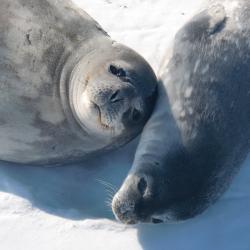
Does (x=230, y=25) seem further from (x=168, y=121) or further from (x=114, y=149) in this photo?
(x=114, y=149)

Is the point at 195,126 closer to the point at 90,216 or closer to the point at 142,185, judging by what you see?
the point at 142,185

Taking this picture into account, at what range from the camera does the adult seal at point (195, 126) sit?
11.2ft

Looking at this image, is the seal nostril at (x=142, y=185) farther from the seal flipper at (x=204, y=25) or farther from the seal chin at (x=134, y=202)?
the seal flipper at (x=204, y=25)

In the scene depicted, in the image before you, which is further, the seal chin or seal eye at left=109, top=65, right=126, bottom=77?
seal eye at left=109, top=65, right=126, bottom=77

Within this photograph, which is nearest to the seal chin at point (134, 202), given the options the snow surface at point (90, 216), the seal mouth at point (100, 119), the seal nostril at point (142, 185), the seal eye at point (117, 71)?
the seal nostril at point (142, 185)

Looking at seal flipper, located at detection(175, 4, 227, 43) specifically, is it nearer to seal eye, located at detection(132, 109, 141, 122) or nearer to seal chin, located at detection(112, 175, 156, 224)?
seal eye, located at detection(132, 109, 141, 122)

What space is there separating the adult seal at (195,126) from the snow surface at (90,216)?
0.17 metres

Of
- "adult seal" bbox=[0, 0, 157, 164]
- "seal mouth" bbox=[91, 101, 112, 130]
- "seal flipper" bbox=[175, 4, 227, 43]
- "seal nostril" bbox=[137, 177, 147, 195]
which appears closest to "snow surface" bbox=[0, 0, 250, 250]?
"adult seal" bbox=[0, 0, 157, 164]

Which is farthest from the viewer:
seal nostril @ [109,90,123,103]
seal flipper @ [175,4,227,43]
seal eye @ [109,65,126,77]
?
seal flipper @ [175,4,227,43]

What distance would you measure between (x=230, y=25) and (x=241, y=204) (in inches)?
45.8

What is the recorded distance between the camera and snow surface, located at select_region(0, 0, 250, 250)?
3.55 metres

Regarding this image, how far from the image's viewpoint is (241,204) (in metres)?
3.78

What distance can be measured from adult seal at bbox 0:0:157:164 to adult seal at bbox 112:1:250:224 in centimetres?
18

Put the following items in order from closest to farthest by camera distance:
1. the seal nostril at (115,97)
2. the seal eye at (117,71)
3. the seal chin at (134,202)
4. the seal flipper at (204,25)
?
the seal chin at (134,202) → the seal nostril at (115,97) → the seal eye at (117,71) → the seal flipper at (204,25)
